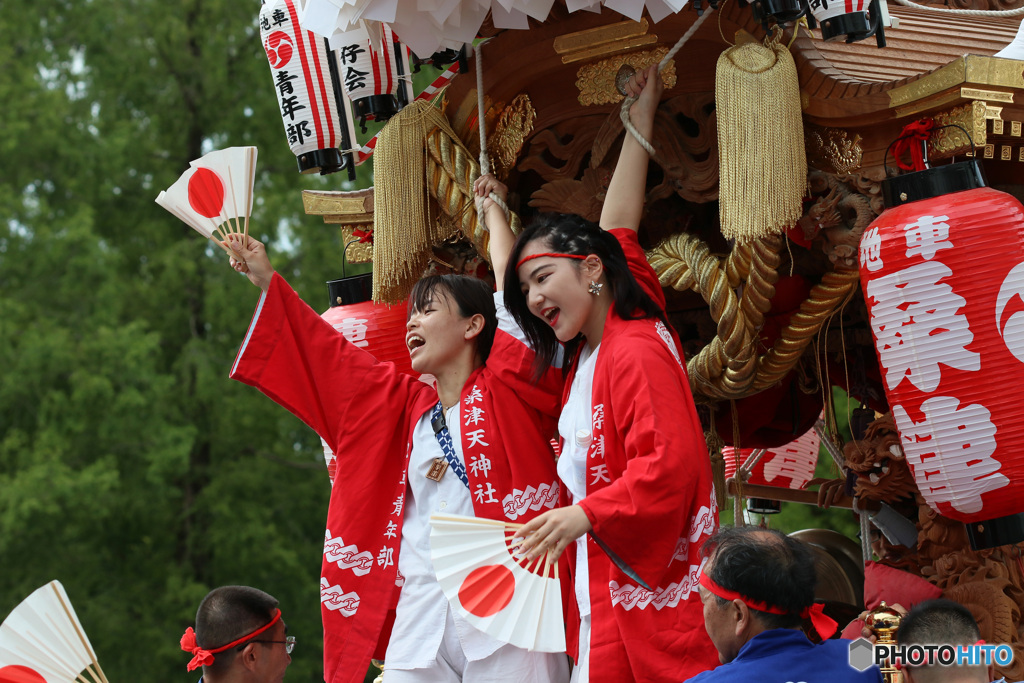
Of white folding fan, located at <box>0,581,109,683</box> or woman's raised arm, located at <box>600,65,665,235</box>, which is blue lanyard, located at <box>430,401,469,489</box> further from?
white folding fan, located at <box>0,581,109,683</box>

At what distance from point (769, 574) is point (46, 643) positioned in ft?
5.53

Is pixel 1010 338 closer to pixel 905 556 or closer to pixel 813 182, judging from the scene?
pixel 813 182

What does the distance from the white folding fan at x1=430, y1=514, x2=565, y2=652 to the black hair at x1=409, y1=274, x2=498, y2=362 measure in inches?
26.3

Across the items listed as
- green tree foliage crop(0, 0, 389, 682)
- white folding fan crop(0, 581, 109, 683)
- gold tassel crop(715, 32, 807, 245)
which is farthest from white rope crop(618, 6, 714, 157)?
green tree foliage crop(0, 0, 389, 682)

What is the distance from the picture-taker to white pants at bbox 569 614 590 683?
2342 mm

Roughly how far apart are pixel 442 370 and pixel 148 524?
22.7 feet

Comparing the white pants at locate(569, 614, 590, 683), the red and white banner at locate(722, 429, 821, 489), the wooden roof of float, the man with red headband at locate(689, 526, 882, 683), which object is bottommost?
the red and white banner at locate(722, 429, 821, 489)

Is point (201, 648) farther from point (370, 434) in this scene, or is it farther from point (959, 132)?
point (959, 132)

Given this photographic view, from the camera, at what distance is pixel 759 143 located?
261 cm

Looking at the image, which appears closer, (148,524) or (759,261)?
(759,261)

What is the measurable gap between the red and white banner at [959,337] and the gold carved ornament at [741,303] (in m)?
0.32

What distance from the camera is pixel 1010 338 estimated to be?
244cm

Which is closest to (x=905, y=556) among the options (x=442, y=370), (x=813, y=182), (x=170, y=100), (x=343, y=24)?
(x=813, y=182)

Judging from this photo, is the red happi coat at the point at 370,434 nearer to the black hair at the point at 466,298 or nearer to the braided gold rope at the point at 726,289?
the black hair at the point at 466,298
